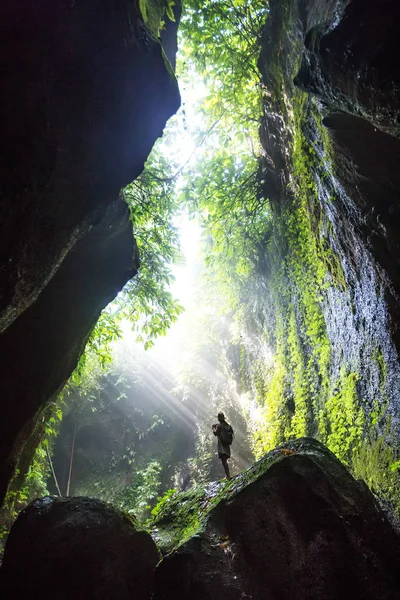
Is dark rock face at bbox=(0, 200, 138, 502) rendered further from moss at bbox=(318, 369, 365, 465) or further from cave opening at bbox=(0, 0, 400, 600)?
moss at bbox=(318, 369, 365, 465)

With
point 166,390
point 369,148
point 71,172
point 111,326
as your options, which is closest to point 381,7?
point 369,148

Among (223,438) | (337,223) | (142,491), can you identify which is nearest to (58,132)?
(337,223)

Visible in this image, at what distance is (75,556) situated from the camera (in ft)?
13.4

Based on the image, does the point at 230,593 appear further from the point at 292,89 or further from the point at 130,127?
the point at 292,89

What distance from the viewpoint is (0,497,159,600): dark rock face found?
13.0ft

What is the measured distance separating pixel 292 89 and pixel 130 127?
5043 millimetres

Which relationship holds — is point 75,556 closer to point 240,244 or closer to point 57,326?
point 57,326

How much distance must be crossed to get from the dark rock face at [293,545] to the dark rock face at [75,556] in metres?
0.43

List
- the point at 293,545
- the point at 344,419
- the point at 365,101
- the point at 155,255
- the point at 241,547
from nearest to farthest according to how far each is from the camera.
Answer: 1. the point at 293,545
2. the point at 241,547
3. the point at 365,101
4. the point at 344,419
5. the point at 155,255

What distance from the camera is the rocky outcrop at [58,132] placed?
120 inches

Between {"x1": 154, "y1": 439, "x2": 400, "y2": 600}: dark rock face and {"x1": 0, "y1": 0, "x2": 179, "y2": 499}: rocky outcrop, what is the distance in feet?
11.4

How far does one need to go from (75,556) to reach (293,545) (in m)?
2.60

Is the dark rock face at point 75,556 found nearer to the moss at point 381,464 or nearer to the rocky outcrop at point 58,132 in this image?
the rocky outcrop at point 58,132

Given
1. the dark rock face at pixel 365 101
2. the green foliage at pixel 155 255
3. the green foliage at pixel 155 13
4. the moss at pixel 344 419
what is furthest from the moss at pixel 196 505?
the green foliage at pixel 155 13
